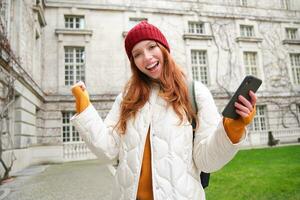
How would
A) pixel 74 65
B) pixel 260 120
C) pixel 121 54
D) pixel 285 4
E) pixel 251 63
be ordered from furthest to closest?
1. pixel 285 4
2. pixel 251 63
3. pixel 260 120
4. pixel 121 54
5. pixel 74 65

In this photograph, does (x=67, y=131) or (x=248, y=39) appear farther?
(x=248, y=39)

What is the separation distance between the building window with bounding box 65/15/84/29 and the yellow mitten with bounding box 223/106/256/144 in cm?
1533

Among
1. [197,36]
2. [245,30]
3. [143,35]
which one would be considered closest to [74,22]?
[197,36]

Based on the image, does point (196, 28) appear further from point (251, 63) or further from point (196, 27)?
point (251, 63)

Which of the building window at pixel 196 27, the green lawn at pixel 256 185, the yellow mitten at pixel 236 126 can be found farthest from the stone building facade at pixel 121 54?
the yellow mitten at pixel 236 126

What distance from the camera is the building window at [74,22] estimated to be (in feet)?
48.9

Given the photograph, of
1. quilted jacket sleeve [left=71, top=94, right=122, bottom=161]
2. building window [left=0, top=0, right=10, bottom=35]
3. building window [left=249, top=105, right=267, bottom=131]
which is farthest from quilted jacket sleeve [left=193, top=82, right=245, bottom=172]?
building window [left=249, top=105, right=267, bottom=131]

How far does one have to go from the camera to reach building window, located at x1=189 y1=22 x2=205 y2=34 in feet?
56.4

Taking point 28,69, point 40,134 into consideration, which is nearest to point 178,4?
point 28,69

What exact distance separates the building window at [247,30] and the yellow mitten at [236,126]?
18788 mm

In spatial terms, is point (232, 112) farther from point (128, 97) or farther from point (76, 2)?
point (76, 2)

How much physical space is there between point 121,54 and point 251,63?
32.4 ft

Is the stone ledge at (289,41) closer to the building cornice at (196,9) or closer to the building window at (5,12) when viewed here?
the building cornice at (196,9)

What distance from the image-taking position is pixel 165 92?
1.56 metres
